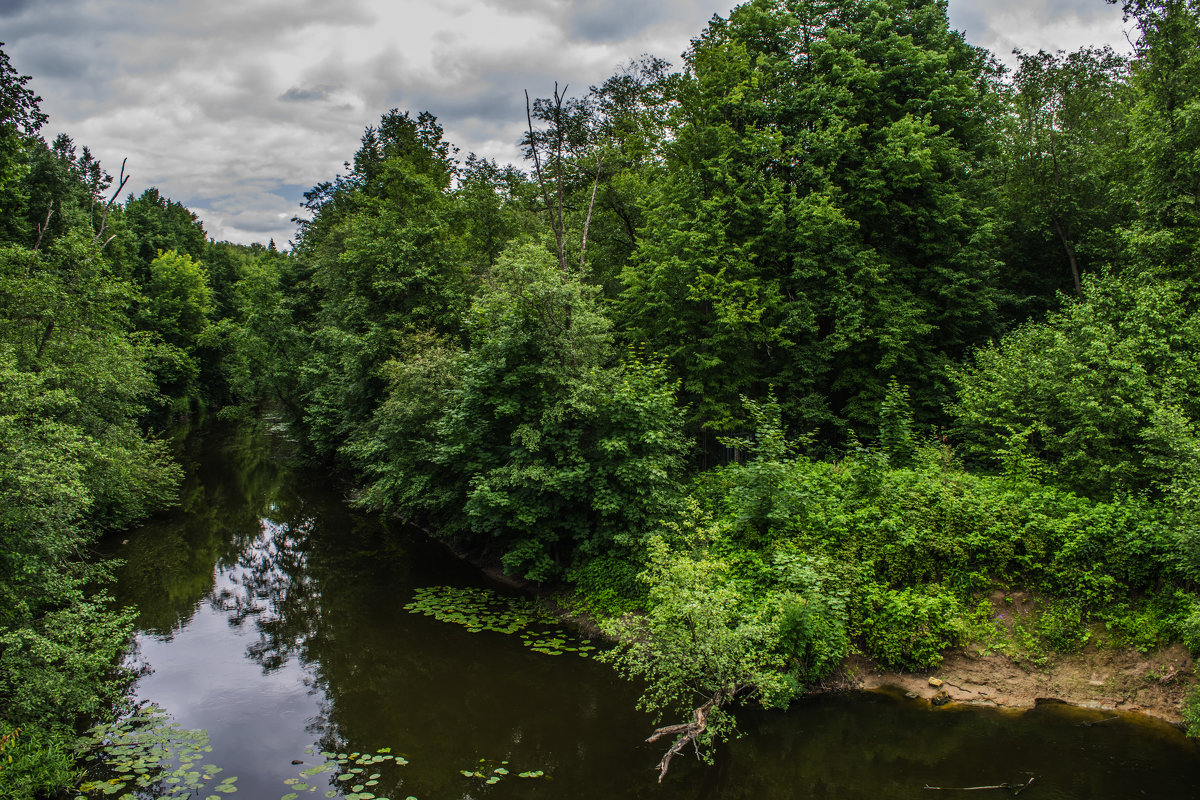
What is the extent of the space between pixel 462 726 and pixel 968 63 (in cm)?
2522

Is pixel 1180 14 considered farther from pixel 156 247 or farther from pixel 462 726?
pixel 156 247

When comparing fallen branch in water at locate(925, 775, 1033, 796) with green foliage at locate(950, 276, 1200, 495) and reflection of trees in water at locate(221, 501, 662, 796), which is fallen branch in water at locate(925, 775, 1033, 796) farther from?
green foliage at locate(950, 276, 1200, 495)

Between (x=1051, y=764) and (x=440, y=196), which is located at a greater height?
(x=440, y=196)

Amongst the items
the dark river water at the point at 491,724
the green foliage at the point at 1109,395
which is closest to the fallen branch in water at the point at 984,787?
the dark river water at the point at 491,724

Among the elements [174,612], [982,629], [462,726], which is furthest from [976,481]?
[174,612]

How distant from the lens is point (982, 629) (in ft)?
39.9

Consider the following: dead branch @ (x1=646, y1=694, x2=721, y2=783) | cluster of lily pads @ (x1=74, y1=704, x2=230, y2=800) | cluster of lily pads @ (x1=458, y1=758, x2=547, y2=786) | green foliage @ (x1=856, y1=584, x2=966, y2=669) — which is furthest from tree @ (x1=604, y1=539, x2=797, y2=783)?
cluster of lily pads @ (x1=74, y1=704, x2=230, y2=800)

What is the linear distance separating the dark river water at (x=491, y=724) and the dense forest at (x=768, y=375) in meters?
0.93

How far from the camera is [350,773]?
10.0m

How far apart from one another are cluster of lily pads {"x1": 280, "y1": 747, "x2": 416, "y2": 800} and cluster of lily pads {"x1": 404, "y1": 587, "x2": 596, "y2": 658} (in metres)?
4.44

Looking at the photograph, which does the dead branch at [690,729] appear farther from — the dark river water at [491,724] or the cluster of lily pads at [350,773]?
the cluster of lily pads at [350,773]

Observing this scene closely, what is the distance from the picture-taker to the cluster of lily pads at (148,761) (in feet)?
30.9

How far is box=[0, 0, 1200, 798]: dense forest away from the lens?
11.3m

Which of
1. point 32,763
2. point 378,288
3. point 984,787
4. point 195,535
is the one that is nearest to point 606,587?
point 984,787
